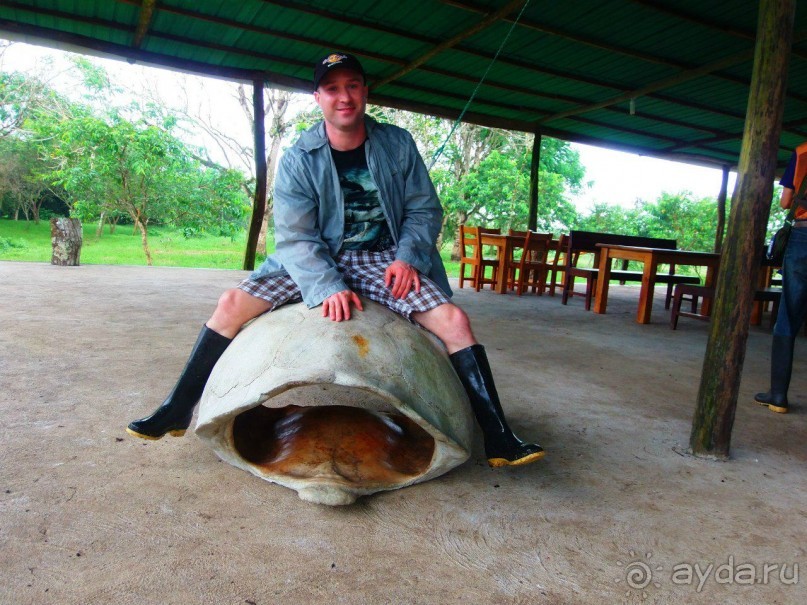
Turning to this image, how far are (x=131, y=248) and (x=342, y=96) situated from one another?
19.0 m

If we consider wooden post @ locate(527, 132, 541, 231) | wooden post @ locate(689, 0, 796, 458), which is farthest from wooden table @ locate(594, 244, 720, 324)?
wooden post @ locate(689, 0, 796, 458)

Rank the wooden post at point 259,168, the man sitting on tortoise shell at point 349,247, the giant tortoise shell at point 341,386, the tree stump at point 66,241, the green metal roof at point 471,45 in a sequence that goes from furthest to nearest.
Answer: the tree stump at point 66,241
the wooden post at point 259,168
the green metal roof at point 471,45
the man sitting on tortoise shell at point 349,247
the giant tortoise shell at point 341,386

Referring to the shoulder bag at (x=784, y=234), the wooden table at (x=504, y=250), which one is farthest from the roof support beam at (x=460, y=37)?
the shoulder bag at (x=784, y=234)

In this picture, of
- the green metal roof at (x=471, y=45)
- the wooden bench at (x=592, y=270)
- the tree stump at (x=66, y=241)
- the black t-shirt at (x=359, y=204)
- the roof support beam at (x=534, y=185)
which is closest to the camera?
the black t-shirt at (x=359, y=204)

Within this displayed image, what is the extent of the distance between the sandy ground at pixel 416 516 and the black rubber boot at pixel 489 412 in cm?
17

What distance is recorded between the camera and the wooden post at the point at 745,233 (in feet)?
7.58

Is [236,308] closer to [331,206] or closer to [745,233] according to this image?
[331,206]

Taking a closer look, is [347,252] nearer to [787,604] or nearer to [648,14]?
[787,604]

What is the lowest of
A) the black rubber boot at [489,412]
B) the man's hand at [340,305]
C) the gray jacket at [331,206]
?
the black rubber boot at [489,412]

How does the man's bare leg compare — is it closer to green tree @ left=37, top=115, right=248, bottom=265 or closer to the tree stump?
the tree stump

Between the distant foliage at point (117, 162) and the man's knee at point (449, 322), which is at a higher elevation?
the distant foliage at point (117, 162)

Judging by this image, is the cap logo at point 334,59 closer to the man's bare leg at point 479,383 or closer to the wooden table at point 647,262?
the man's bare leg at point 479,383

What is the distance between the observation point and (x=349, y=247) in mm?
2307

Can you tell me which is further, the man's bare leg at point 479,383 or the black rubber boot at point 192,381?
the black rubber boot at point 192,381
